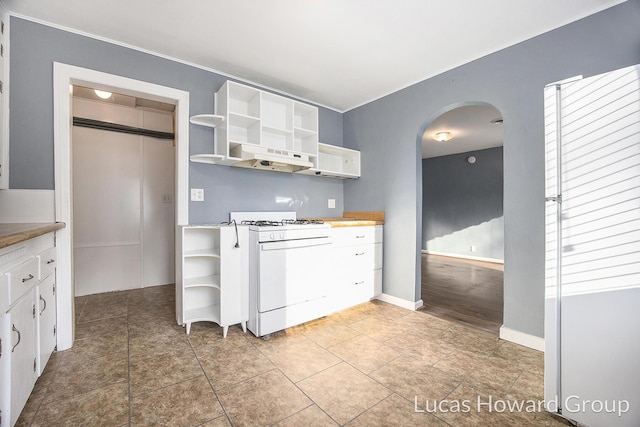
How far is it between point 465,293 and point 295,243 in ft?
8.28

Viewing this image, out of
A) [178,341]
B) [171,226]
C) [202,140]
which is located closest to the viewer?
[178,341]

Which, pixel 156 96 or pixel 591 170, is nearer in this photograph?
pixel 591 170

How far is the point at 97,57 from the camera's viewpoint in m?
2.18

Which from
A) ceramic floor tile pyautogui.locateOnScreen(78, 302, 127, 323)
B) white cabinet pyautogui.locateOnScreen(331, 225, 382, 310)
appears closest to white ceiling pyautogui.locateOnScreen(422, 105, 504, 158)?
white cabinet pyautogui.locateOnScreen(331, 225, 382, 310)

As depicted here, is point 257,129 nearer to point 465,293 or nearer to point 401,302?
point 401,302

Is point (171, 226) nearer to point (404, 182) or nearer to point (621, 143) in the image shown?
point (404, 182)

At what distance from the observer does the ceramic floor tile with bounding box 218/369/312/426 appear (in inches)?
53.9

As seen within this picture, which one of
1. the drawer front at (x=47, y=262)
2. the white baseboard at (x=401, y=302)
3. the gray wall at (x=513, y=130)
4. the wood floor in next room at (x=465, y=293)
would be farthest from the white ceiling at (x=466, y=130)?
the drawer front at (x=47, y=262)

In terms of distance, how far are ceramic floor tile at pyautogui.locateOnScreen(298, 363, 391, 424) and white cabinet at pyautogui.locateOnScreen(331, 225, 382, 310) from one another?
1.07m

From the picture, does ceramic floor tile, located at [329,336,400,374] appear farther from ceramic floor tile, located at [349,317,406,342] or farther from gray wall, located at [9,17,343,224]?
gray wall, located at [9,17,343,224]

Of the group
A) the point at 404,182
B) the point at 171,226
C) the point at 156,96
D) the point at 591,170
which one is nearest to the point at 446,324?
the point at 404,182

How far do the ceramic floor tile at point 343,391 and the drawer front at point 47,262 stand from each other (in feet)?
5.54

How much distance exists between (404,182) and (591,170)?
1804 mm

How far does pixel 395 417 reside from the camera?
1.38 m
